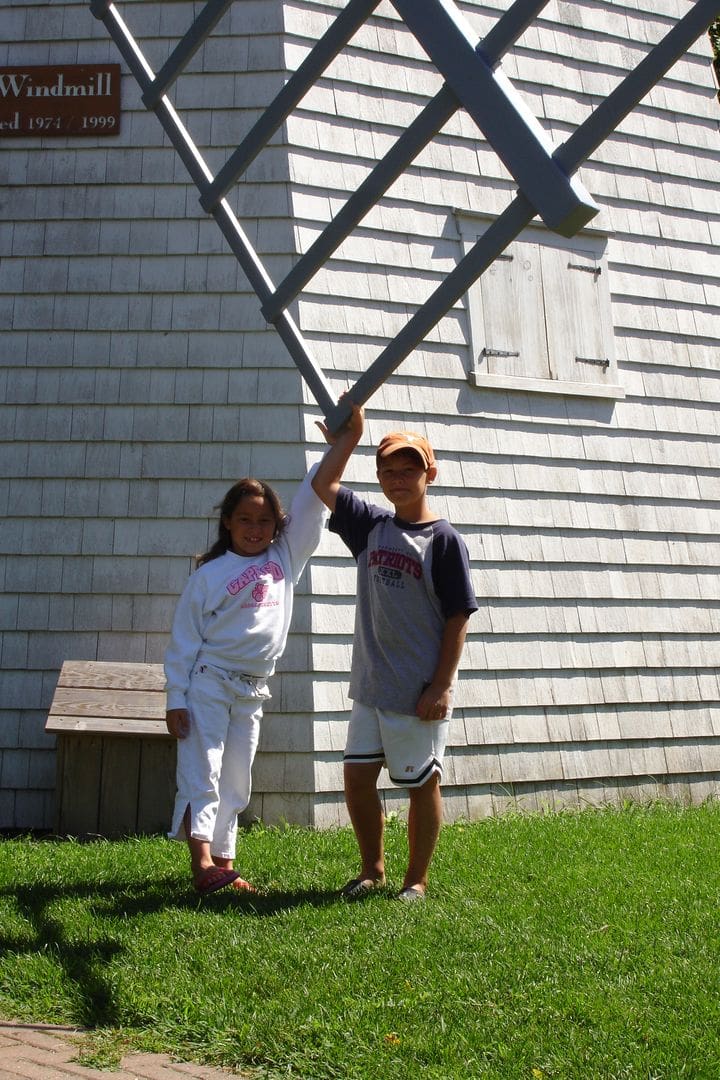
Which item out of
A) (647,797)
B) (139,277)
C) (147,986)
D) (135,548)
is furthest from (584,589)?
(147,986)

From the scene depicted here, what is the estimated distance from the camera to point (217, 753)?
391cm

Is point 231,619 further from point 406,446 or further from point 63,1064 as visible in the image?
point 63,1064

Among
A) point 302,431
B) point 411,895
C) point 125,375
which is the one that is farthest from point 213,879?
point 125,375

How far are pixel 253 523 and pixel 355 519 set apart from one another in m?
0.41

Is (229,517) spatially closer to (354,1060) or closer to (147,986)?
(147,986)

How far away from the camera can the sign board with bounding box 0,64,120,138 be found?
19.1 feet

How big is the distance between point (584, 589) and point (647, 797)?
1.18 meters

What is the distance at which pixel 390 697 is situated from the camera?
3.69 m

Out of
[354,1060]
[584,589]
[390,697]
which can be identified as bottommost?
[354,1060]

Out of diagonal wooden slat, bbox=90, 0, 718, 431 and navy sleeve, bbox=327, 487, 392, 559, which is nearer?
diagonal wooden slat, bbox=90, 0, 718, 431

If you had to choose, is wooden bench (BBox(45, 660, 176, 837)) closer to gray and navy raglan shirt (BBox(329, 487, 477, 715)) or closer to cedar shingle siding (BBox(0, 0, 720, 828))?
cedar shingle siding (BBox(0, 0, 720, 828))

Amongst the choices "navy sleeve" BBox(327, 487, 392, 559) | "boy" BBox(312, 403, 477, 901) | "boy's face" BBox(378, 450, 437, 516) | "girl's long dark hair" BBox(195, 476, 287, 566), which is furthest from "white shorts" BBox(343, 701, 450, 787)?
"girl's long dark hair" BBox(195, 476, 287, 566)

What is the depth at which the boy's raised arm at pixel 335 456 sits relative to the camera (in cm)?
367

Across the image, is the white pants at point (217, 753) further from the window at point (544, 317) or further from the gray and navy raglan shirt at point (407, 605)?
the window at point (544, 317)
